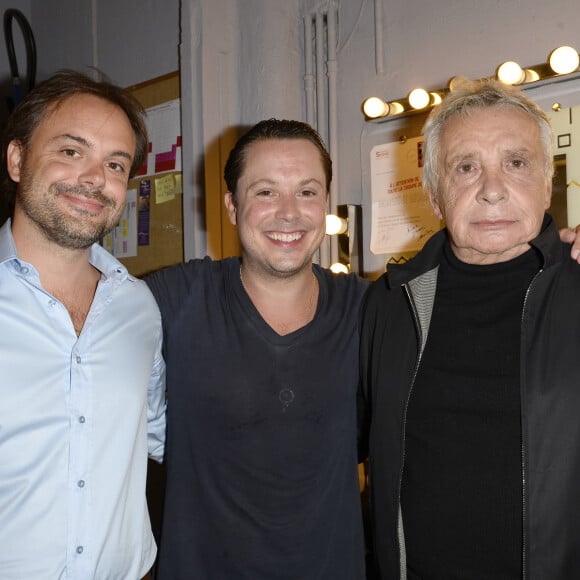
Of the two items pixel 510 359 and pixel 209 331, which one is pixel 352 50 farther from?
pixel 510 359

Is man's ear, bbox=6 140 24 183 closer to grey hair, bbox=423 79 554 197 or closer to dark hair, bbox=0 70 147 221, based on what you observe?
dark hair, bbox=0 70 147 221

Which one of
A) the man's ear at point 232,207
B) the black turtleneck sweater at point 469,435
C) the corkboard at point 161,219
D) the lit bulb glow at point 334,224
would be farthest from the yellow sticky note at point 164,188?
the black turtleneck sweater at point 469,435

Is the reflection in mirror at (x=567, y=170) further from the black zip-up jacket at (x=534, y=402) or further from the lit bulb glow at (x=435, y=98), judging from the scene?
the black zip-up jacket at (x=534, y=402)

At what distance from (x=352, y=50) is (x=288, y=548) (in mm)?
1937

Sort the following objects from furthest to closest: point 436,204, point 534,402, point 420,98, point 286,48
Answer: point 286,48, point 420,98, point 436,204, point 534,402

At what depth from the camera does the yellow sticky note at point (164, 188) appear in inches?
126

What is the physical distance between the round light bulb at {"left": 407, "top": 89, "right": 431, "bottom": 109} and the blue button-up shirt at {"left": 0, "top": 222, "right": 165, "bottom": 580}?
128 centimetres

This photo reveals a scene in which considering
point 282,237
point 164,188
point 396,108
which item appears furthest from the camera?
point 164,188

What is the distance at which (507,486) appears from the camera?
1302mm

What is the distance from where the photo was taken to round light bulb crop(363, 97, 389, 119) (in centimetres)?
234

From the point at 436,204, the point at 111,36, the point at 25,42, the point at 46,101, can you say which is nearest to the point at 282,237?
the point at 436,204

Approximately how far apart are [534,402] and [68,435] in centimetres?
94

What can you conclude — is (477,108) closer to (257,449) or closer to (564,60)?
(564,60)

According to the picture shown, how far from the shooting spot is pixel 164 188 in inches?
128
